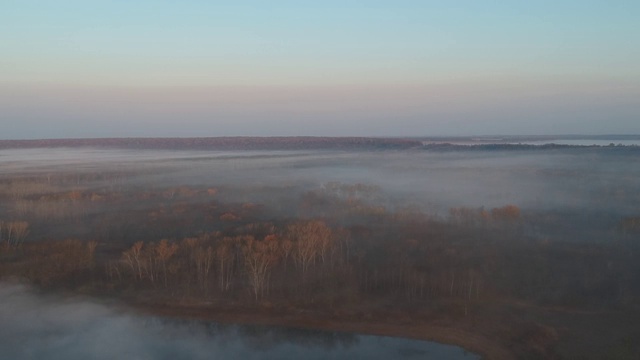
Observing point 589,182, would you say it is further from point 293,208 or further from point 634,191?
point 293,208

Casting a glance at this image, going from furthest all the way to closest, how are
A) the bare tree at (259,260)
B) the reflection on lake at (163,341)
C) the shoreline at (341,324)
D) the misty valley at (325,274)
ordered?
the bare tree at (259,260), the misty valley at (325,274), the shoreline at (341,324), the reflection on lake at (163,341)

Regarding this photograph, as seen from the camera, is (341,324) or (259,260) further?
(259,260)

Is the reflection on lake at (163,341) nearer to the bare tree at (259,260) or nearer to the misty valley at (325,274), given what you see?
the misty valley at (325,274)

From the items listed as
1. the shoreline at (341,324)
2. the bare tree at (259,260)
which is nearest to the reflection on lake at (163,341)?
the shoreline at (341,324)

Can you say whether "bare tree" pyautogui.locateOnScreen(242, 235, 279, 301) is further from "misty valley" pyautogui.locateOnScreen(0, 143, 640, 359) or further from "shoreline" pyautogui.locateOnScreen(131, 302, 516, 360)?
"shoreline" pyautogui.locateOnScreen(131, 302, 516, 360)

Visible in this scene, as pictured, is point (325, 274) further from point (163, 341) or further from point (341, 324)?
point (163, 341)

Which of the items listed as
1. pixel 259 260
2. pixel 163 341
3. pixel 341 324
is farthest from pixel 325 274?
pixel 163 341

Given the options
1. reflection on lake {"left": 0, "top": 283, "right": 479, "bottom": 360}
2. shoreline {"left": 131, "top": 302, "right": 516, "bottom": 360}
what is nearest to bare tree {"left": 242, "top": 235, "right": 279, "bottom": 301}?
shoreline {"left": 131, "top": 302, "right": 516, "bottom": 360}
